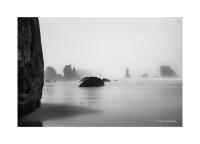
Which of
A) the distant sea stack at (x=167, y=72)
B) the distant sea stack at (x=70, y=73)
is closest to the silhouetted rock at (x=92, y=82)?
the distant sea stack at (x=70, y=73)

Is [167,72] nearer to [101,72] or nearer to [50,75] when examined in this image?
[101,72]

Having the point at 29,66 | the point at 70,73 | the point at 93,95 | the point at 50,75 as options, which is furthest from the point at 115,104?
the point at 29,66

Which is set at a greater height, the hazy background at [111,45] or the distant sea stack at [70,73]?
the hazy background at [111,45]

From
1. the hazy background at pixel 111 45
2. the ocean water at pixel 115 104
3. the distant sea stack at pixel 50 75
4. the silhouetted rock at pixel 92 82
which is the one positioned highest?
the hazy background at pixel 111 45

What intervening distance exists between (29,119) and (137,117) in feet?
4.55

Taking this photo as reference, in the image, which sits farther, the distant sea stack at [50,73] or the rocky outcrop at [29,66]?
the distant sea stack at [50,73]

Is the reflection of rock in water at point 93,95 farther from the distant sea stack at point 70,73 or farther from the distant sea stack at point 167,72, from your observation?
the distant sea stack at point 167,72

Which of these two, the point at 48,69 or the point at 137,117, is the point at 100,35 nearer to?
the point at 48,69

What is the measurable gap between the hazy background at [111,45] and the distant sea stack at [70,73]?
0.18 ft

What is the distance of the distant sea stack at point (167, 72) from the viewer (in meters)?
4.97

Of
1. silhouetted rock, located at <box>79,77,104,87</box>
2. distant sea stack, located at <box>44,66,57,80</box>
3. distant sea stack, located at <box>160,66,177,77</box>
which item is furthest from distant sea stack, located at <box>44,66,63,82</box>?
distant sea stack, located at <box>160,66,177,77</box>

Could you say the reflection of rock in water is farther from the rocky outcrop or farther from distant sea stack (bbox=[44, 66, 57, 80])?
the rocky outcrop

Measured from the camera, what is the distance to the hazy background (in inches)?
196
